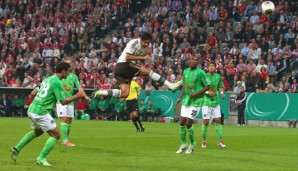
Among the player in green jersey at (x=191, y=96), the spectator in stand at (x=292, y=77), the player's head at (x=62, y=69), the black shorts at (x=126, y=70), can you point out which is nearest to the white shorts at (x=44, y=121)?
the player's head at (x=62, y=69)

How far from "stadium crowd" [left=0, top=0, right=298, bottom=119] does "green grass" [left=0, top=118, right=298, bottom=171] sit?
38.7 feet

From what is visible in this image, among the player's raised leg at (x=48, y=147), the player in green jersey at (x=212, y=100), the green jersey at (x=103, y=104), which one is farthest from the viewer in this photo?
the green jersey at (x=103, y=104)

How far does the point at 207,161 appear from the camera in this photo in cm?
1712

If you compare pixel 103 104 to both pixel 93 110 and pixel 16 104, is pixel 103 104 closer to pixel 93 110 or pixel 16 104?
pixel 93 110

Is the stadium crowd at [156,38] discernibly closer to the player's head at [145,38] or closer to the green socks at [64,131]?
the green socks at [64,131]

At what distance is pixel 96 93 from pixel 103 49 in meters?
27.6

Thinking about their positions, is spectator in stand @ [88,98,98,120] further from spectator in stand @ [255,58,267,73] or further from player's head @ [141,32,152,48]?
player's head @ [141,32,152,48]

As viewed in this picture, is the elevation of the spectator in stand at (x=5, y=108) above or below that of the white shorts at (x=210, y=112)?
below

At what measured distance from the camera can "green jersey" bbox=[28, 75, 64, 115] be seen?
607 inches

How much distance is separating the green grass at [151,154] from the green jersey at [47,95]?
3.93 ft

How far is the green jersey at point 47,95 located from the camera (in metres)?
15.4

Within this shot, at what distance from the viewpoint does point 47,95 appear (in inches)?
609

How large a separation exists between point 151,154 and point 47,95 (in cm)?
428

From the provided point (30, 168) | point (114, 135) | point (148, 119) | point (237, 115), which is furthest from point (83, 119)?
point (30, 168)
